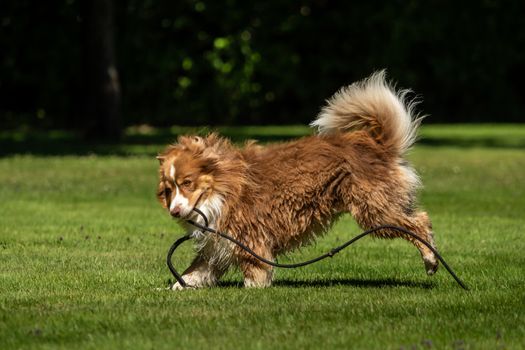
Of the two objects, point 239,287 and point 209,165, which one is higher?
point 209,165

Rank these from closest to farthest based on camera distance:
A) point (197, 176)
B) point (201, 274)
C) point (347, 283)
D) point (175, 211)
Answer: point (175, 211)
point (197, 176)
point (201, 274)
point (347, 283)

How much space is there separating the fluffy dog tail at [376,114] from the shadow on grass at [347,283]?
945 millimetres

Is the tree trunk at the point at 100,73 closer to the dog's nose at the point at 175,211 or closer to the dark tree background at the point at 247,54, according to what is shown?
the dark tree background at the point at 247,54

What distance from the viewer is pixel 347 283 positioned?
325 inches

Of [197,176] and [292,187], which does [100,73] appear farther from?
[197,176]

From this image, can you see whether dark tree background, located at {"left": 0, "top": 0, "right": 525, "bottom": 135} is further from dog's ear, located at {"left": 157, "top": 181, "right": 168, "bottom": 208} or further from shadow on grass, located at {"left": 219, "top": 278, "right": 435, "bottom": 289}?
dog's ear, located at {"left": 157, "top": 181, "right": 168, "bottom": 208}

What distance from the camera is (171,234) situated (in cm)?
1139

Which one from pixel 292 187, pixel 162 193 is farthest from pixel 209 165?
pixel 292 187

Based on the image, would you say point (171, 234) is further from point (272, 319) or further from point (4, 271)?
point (272, 319)

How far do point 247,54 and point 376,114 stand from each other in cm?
2370

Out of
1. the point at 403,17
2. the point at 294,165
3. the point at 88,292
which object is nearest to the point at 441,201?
the point at 294,165

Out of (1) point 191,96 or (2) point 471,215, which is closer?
(2) point 471,215

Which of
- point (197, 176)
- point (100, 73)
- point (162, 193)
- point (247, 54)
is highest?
point (197, 176)

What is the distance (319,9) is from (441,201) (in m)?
19.3
